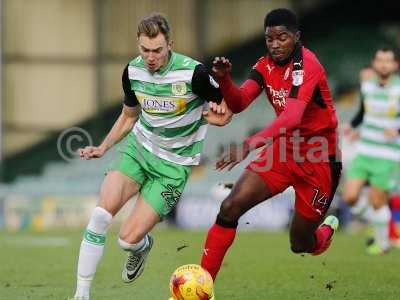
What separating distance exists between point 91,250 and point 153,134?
1.13 m

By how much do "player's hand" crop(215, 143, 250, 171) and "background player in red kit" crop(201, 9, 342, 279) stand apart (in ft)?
1.55

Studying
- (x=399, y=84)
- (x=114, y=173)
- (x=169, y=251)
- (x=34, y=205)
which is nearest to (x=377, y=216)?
(x=399, y=84)

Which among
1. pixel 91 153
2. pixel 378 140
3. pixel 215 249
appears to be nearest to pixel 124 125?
pixel 91 153

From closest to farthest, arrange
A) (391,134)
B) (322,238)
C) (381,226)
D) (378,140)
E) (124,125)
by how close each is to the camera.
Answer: (124,125) < (322,238) < (381,226) < (391,134) < (378,140)

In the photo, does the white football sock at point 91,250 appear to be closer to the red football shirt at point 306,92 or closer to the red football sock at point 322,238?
the red football shirt at point 306,92

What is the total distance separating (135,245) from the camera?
9.20 metres

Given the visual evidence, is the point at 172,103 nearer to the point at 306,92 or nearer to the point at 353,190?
the point at 306,92

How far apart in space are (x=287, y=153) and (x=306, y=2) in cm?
1396

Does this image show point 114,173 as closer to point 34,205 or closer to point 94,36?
point 34,205

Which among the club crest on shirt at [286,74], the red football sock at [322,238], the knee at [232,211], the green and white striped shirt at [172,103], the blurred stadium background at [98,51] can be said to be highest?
the club crest on shirt at [286,74]

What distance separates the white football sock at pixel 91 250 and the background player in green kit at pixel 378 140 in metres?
5.96

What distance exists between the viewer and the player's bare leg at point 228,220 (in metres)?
8.68

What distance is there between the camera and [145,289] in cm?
994

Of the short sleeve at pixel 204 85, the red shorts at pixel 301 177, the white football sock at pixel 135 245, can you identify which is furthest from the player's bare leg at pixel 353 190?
the short sleeve at pixel 204 85
